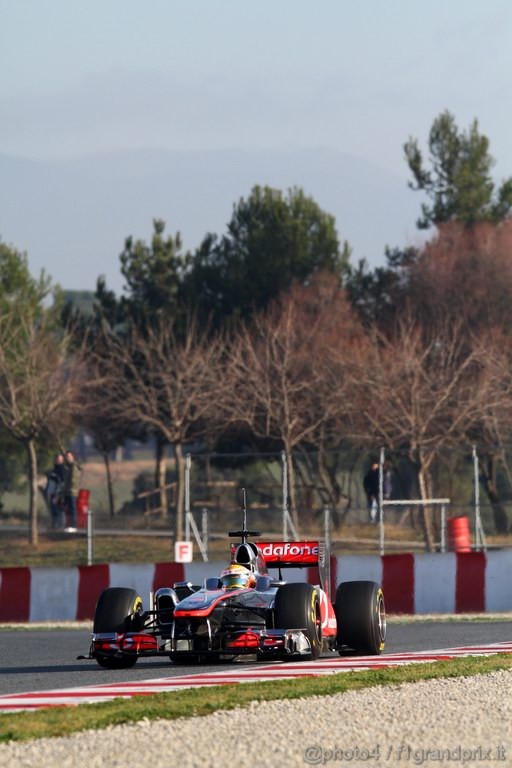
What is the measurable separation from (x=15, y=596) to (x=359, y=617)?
10.3m

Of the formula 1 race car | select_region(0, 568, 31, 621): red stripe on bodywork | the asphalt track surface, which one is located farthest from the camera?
select_region(0, 568, 31, 621): red stripe on bodywork

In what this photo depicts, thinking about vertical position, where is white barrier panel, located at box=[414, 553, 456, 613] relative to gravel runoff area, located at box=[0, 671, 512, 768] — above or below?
above

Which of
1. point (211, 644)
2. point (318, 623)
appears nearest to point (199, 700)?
point (211, 644)

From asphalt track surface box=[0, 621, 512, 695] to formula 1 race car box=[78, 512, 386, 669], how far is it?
0.73ft

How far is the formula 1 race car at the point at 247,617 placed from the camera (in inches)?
479

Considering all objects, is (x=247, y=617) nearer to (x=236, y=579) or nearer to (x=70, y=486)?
(x=236, y=579)

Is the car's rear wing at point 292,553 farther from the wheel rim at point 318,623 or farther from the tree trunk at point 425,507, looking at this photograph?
the tree trunk at point 425,507

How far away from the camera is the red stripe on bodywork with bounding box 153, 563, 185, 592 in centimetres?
2155

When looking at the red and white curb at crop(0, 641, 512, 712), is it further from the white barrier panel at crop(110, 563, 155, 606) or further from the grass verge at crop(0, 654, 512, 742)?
the white barrier panel at crop(110, 563, 155, 606)

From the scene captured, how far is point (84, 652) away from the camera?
15.3m

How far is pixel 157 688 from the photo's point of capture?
10391 millimetres

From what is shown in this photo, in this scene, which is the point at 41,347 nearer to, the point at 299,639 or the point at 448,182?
the point at 448,182

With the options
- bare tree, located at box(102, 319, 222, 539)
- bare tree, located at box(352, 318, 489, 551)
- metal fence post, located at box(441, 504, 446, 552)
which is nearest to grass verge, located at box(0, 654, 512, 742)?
metal fence post, located at box(441, 504, 446, 552)

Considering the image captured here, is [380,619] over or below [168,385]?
below
